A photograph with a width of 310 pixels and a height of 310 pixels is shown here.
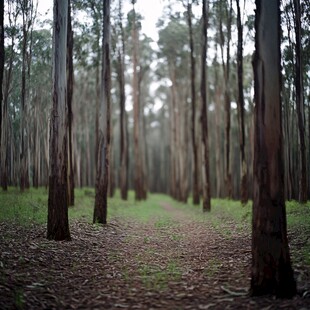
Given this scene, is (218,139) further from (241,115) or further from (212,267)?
(212,267)

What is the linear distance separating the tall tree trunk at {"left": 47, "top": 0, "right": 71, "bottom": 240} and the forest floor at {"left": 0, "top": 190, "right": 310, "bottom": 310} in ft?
1.48

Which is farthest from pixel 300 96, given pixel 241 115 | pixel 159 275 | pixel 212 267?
pixel 159 275

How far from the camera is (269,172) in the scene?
4586 millimetres

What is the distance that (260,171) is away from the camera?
4629 millimetres

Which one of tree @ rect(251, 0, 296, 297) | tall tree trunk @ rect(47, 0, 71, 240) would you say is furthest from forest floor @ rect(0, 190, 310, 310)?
tall tree trunk @ rect(47, 0, 71, 240)

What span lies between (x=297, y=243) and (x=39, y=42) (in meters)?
9.38

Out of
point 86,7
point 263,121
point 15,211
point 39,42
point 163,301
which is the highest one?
point 86,7

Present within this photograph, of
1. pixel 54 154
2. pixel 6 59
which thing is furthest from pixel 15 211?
pixel 6 59

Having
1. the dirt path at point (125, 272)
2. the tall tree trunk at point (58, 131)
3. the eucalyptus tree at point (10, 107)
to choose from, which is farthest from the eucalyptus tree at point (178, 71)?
the dirt path at point (125, 272)

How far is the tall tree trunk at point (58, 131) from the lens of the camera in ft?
24.8

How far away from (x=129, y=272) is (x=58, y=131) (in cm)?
347

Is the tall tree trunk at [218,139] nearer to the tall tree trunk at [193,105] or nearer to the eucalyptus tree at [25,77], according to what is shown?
the tall tree trunk at [193,105]

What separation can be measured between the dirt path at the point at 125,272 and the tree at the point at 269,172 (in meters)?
0.29

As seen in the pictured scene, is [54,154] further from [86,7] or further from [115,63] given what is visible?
[115,63]
